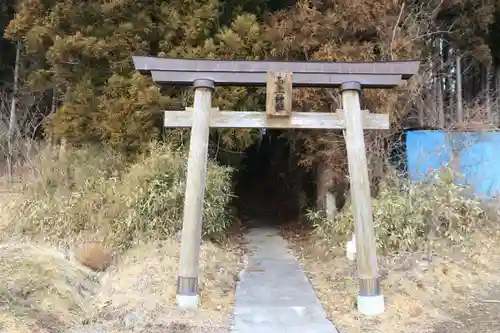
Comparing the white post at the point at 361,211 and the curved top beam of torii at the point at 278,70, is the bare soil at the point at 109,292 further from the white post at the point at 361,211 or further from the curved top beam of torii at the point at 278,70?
the curved top beam of torii at the point at 278,70

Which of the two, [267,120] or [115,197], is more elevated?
[267,120]

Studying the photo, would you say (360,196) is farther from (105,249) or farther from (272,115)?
(105,249)

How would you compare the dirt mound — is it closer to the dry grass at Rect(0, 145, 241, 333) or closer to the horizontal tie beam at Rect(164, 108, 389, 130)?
the dry grass at Rect(0, 145, 241, 333)

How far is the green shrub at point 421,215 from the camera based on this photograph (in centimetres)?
732

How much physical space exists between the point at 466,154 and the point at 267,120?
4.86 metres

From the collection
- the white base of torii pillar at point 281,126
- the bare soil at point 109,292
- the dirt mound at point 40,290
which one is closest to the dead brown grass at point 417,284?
the white base of torii pillar at point 281,126

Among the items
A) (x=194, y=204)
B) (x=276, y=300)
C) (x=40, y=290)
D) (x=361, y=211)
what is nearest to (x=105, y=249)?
(x=40, y=290)

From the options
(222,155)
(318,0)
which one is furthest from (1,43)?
(318,0)

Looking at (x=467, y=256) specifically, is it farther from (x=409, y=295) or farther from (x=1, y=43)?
(x=1, y=43)

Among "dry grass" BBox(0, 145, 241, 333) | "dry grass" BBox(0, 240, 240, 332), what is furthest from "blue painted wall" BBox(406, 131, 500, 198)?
"dry grass" BBox(0, 240, 240, 332)

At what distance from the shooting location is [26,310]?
16.8 ft

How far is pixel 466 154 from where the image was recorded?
909cm

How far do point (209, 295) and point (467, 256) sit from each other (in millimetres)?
3864

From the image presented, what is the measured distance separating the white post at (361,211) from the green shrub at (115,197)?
3046 mm
